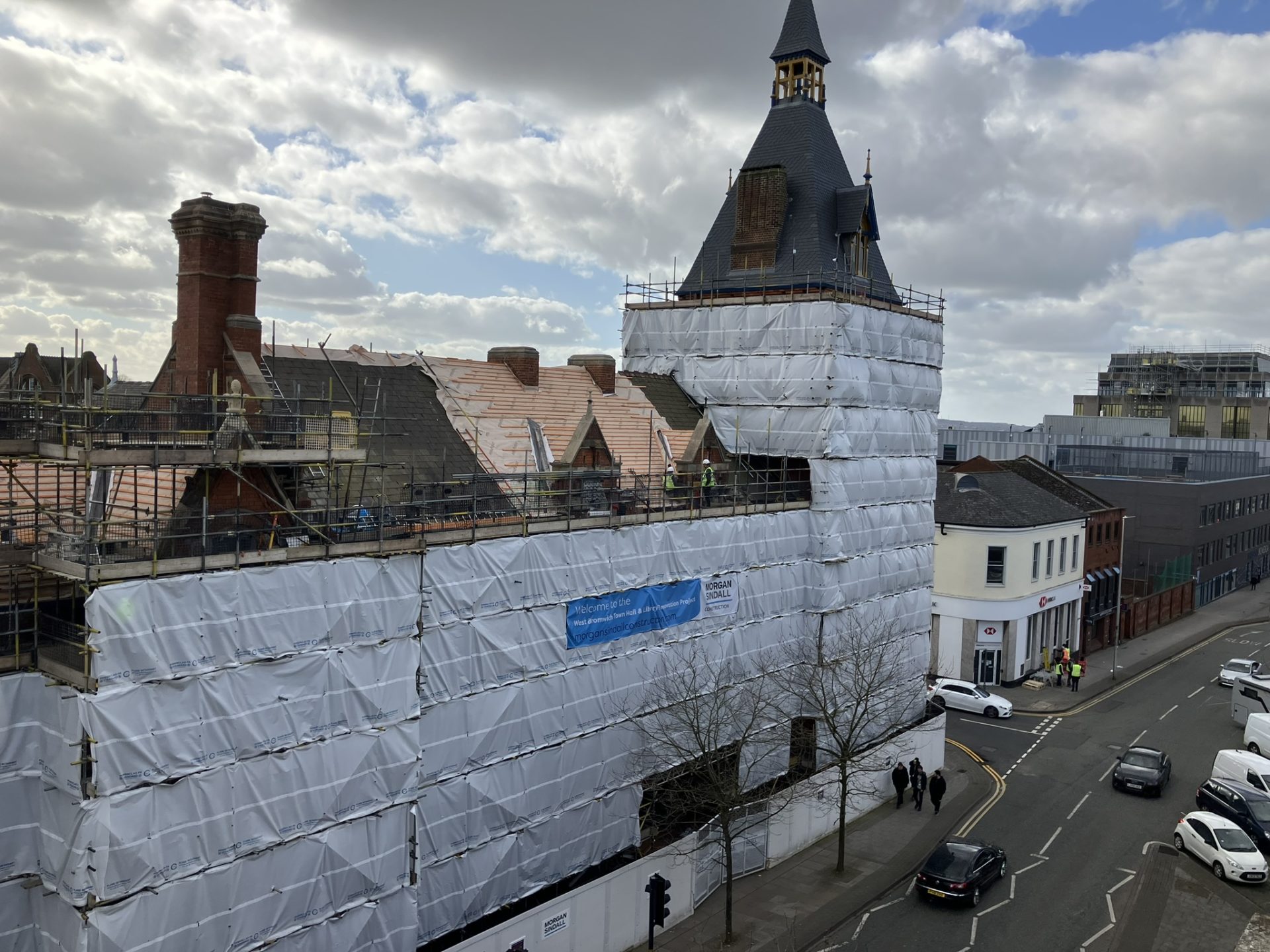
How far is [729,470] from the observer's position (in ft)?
113

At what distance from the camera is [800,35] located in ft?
134

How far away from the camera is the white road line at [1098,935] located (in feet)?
85.6

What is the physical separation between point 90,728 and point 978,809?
29305mm

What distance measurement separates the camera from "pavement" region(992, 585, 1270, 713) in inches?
1969

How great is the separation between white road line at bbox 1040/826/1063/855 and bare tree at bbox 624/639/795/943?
326 inches

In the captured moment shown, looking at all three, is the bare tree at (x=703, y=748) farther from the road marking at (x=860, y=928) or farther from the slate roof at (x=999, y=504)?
the slate roof at (x=999, y=504)

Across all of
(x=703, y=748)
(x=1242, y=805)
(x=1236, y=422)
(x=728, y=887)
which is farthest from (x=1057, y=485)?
(x=1236, y=422)

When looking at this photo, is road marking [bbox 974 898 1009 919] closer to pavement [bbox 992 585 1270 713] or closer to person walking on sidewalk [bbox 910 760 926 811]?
person walking on sidewalk [bbox 910 760 926 811]

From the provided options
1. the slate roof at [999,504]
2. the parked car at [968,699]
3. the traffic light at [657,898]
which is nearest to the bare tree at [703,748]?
the traffic light at [657,898]

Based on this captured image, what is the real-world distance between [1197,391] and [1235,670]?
98133 millimetres

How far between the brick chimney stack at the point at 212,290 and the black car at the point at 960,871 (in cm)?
2235

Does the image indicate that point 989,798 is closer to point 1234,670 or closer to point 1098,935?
point 1098,935

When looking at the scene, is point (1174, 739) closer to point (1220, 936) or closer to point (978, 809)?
point (978, 809)

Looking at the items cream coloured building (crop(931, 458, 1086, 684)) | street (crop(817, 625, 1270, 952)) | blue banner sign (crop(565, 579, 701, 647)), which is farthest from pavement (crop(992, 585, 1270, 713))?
blue banner sign (crop(565, 579, 701, 647))
